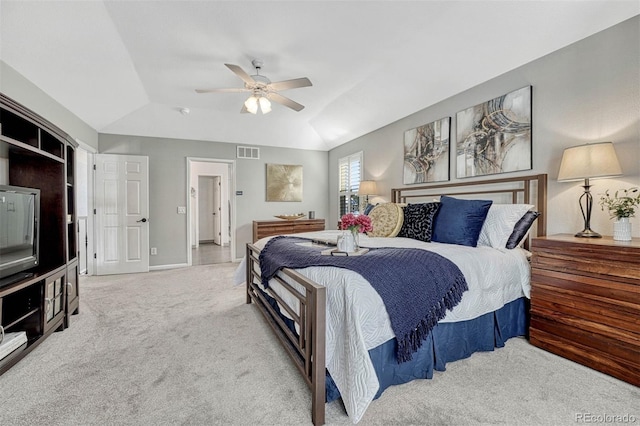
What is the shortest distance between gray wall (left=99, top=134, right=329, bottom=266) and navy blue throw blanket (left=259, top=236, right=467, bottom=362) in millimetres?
4053

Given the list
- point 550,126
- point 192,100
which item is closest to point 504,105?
point 550,126

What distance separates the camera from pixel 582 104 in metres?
2.39

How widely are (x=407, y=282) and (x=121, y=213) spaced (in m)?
5.12

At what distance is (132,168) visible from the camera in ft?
16.3

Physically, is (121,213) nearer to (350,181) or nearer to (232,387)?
(350,181)

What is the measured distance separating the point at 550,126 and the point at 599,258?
4.30ft

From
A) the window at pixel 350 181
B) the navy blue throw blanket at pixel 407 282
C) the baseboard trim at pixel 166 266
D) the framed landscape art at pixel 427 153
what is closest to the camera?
the navy blue throw blanket at pixel 407 282

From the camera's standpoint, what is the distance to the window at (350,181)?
18.0 feet

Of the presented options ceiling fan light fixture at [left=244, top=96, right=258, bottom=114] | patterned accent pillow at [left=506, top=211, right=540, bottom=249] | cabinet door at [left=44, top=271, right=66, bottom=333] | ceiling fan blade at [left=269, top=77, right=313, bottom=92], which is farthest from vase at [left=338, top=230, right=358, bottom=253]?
cabinet door at [left=44, top=271, right=66, bottom=333]

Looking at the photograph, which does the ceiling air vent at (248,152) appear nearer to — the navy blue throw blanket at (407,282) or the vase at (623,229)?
the navy blue throw blanket at (407,282)

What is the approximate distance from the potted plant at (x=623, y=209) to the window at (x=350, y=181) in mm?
3564

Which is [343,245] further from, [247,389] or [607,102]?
[607,102]

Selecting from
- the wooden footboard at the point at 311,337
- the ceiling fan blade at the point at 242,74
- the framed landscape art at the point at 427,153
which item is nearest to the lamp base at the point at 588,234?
the framed landscape art at the point at 427,153

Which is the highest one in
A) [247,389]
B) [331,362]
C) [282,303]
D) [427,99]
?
[427,99]
